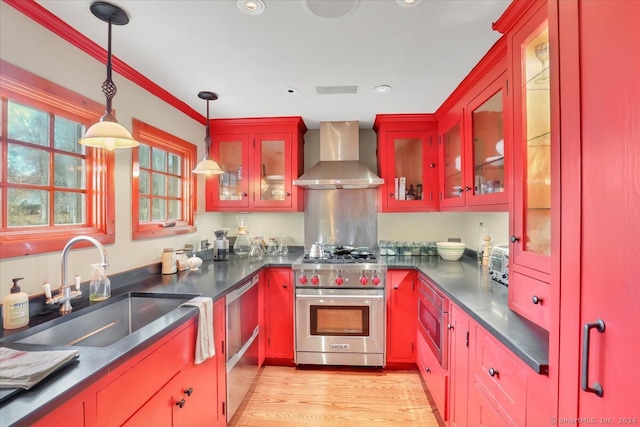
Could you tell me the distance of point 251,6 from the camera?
1288 millimetres

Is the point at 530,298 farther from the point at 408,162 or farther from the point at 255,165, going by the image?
the point at 255,165

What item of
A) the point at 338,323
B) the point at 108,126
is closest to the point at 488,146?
the point at 338,323

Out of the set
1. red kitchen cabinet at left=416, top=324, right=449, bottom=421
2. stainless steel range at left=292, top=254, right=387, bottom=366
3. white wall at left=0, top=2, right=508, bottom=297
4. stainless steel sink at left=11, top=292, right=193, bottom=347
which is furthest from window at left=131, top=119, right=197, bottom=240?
red kitchen cabinet at left=416, top=324, right=449, bottom=421

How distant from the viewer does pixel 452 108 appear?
2369 millimetres

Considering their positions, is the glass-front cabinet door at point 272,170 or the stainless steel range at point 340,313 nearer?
the stainless steel range at point 340,313

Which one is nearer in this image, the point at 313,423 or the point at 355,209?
A: the point at 313,423

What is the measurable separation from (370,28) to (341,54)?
0.87 feet

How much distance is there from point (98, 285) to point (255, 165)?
173 centimetres

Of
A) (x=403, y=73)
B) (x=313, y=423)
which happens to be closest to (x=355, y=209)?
(x=403, y=73)

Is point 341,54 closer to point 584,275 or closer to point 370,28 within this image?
point 370,28

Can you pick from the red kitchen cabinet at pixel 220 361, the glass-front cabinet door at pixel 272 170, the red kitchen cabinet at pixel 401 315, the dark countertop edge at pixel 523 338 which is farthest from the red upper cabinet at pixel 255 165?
the dark countertop edge at pixel 523 338

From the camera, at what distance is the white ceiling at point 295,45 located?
1.33 meters

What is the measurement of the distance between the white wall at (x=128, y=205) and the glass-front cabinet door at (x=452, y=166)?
0.35 metres

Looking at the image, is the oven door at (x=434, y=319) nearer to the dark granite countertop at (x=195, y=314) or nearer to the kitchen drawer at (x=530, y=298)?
the dark granite countertop at (x=195, y=314)
